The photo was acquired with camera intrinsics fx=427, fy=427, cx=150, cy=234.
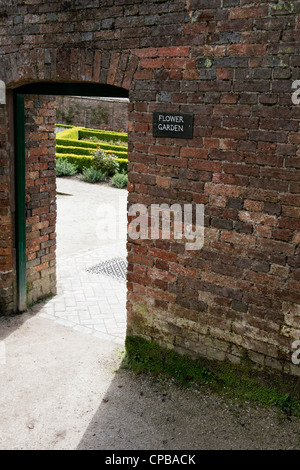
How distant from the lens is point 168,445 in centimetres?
329

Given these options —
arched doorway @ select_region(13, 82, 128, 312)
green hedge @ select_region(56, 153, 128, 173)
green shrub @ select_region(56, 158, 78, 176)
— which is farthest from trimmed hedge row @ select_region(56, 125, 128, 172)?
arched doorway @ select_region(13, 82, 128, 312)

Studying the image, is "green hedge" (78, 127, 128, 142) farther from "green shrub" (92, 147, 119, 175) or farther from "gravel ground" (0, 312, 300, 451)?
"gravel ground" (0, 312, 300, 451)

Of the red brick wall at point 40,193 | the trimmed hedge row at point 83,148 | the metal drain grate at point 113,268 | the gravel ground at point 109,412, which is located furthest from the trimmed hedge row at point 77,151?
the gravel ground at point 109,412

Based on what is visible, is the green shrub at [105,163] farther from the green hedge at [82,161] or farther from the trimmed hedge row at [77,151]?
the trimmed hedge row at [77,151]

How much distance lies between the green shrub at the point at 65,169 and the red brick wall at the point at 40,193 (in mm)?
11739

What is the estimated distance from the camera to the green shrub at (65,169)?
56.2 feet

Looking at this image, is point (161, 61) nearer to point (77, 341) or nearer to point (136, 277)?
point (136, 277)

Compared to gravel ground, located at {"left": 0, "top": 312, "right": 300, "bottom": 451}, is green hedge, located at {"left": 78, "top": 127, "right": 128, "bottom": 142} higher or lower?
higher

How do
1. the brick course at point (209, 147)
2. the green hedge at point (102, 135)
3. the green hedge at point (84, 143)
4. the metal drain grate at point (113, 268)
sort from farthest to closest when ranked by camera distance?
the green hedge at point (102, 135)
the green hedge at point (84, 143)
the metal drain grate at point (113, 268)
the brick course at point (209, 147)

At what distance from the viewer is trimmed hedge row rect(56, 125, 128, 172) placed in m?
17.7

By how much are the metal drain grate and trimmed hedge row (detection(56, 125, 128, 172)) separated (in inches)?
400

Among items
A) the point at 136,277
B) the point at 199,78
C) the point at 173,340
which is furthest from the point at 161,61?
the point at 173,340

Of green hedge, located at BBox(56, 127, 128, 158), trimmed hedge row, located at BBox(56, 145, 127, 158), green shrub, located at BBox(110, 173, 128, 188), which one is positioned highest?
green hedge, located at BBox(56, 127, 128, 158)

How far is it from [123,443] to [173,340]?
3.58 ft
